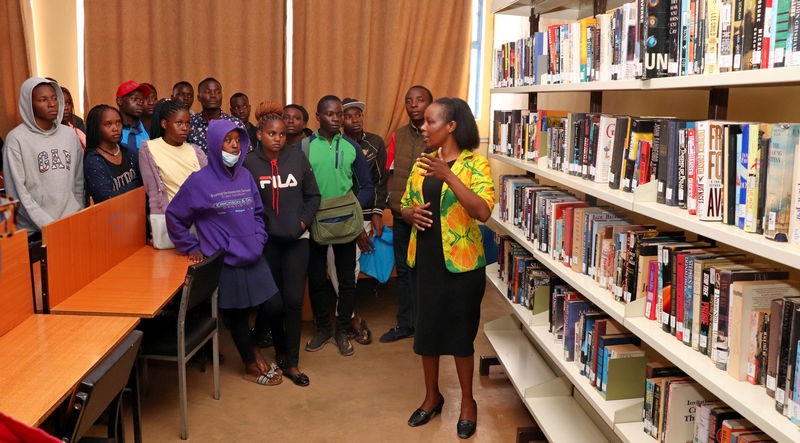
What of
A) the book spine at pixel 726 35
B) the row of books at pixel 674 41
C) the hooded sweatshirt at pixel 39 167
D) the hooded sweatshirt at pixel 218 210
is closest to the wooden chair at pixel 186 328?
the hooded sweatshirt at pixel 218 210

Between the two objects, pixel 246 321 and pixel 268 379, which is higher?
pixel 246 321

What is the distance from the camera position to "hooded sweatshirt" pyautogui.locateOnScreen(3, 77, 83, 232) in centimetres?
369

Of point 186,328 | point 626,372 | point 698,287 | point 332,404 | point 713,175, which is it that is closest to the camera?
point 713,175

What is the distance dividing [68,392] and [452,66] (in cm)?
492

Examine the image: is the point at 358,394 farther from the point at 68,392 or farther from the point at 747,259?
the point at 747,259

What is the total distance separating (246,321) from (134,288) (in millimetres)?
762

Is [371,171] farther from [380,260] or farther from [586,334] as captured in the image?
[586,334]

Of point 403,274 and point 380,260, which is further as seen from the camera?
point 380,260

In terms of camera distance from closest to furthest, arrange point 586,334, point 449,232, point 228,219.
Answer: point 586,334, point 449,232, point 228,219

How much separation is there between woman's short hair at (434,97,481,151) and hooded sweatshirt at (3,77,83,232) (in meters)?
2.04

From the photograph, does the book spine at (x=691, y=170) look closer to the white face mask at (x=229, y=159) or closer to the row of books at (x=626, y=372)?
the row of books at (x=626, y=372)

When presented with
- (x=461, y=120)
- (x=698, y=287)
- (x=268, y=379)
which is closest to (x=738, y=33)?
(x=698, y=287)

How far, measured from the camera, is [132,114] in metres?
4.74

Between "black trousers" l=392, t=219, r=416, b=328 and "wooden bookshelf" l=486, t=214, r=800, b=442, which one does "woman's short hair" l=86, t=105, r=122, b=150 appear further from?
"wooden bookshelf" l=486, t=214, r=800, b=442
